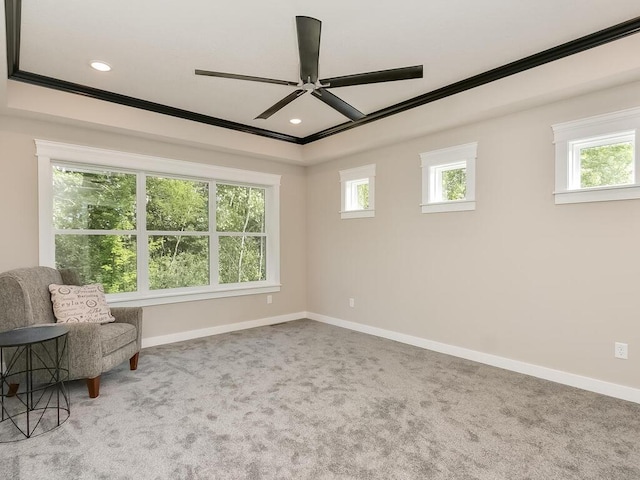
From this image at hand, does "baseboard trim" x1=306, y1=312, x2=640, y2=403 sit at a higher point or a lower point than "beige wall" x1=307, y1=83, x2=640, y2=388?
lower

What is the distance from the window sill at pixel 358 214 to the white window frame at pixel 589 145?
216 cm

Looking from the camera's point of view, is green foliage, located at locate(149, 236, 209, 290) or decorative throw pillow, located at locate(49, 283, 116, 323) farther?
green foliage, located at locate(149, 236, 209, 290)

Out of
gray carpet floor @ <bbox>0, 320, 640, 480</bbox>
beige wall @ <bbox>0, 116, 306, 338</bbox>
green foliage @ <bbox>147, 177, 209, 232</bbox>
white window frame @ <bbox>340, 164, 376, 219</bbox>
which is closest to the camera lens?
gray carpet floor @ <bbox>0, 320, 640, 480</bbox>

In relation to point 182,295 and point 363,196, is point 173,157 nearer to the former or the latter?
point 182,295

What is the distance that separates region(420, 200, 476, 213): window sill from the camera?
3814 mm

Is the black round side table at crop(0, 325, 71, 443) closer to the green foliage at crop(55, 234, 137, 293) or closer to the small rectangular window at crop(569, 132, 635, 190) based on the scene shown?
the green foliage at crop(55, 234, 137, 293)

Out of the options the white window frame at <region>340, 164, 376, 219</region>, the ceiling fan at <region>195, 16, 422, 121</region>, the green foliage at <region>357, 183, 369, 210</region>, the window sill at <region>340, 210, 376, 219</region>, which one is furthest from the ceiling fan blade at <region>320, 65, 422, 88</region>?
the green foliage at <region>357, 183, 369, 210</region>

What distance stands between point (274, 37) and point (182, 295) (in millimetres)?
3160

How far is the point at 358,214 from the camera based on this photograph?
5.02m

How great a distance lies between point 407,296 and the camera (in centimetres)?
443

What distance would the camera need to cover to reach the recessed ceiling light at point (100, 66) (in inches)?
121

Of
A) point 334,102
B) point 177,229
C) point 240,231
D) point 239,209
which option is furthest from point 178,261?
point 334,102

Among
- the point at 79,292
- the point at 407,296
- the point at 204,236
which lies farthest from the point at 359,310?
the point at 79,292

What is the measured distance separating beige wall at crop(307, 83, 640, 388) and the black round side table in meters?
3.40
